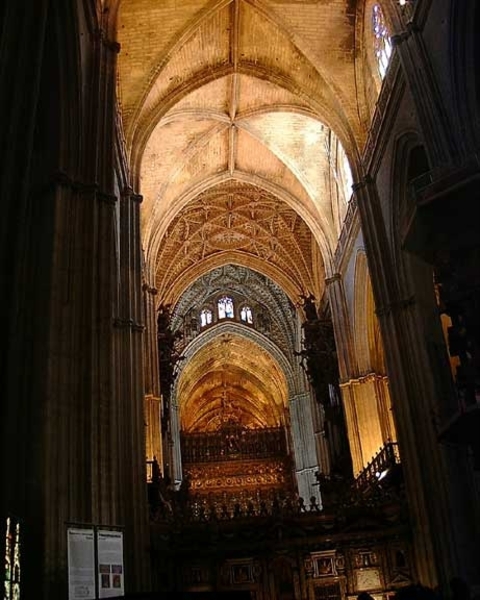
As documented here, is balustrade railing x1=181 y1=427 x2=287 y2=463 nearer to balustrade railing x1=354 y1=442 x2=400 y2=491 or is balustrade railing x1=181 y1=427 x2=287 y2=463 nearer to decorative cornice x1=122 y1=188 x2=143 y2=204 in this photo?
balustrade railing x1=354 y1=442 x2=400 y2=491

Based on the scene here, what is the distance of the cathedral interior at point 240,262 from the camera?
6.71 meters

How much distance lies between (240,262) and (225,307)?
559 cm

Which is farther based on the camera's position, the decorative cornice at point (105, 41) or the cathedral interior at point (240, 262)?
the decorative cornice at point (105, 41)

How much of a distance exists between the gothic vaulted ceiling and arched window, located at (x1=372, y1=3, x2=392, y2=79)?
2.58ft

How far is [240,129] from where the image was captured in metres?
20.0

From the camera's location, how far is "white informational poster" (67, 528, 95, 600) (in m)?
5.68

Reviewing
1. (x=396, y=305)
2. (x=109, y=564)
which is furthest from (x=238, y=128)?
(x=109, y=564)

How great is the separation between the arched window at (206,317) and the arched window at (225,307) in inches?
17.6

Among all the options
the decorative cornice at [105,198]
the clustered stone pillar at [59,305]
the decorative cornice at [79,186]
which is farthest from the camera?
the decorative cornice at [105,198]

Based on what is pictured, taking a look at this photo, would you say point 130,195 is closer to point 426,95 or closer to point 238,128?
point 426,95

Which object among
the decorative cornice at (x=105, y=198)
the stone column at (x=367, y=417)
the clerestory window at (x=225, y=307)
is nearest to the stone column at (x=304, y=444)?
the clerestory window at (x=225, y=307)

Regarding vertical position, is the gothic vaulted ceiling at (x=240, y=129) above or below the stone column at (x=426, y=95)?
above

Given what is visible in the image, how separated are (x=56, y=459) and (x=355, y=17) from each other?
12609mm

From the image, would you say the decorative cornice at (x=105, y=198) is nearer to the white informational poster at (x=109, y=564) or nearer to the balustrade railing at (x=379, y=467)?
the white informational poster at (x=109, y=564)
